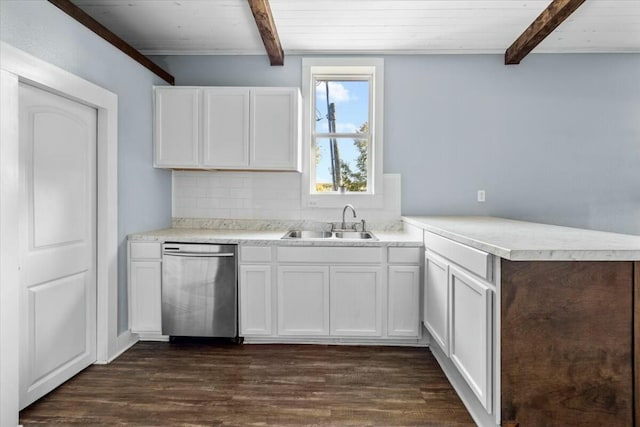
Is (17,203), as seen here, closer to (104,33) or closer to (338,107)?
(104,33)

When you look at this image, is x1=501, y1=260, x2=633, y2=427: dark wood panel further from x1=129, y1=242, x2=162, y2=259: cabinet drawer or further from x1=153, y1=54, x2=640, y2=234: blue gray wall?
x1=129, y1=242, x2=162, y2=259: cabinet drawer

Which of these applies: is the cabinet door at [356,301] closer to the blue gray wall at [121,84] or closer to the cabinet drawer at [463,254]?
the cabinet drawer at [463,254]

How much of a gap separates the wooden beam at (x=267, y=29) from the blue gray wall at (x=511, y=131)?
16 cm

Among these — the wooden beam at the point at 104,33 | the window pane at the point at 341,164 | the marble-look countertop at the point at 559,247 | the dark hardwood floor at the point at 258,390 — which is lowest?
the dark hardwood floor at the point at 258,390

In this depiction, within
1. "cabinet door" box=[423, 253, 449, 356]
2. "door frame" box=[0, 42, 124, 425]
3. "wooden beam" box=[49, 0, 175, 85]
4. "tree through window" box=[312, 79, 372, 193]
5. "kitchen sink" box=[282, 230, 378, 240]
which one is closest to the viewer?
"door frame" box=[0, 42, 124, 425]

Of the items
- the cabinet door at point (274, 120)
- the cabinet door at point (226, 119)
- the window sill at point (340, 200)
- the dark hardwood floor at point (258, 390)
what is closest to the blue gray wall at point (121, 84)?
the cabinet door at point (226, 119)

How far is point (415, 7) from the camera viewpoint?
9.20 feet

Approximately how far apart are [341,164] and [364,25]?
48.2 inches

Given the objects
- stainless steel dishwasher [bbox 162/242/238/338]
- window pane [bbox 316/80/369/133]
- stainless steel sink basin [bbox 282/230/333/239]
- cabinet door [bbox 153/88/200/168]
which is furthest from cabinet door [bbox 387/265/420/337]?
cabinet door [bbox 153/88/200/168]

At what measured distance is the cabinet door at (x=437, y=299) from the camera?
2.24 meters

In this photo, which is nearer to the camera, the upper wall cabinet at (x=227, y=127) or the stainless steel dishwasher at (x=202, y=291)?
the stainless steel dishwasher at (x=202, y=291)

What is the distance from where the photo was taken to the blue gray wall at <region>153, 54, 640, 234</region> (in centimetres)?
344

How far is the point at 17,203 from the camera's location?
1794 millimetres

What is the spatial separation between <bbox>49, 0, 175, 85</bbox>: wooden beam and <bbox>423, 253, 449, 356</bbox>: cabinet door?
267 centimetres
